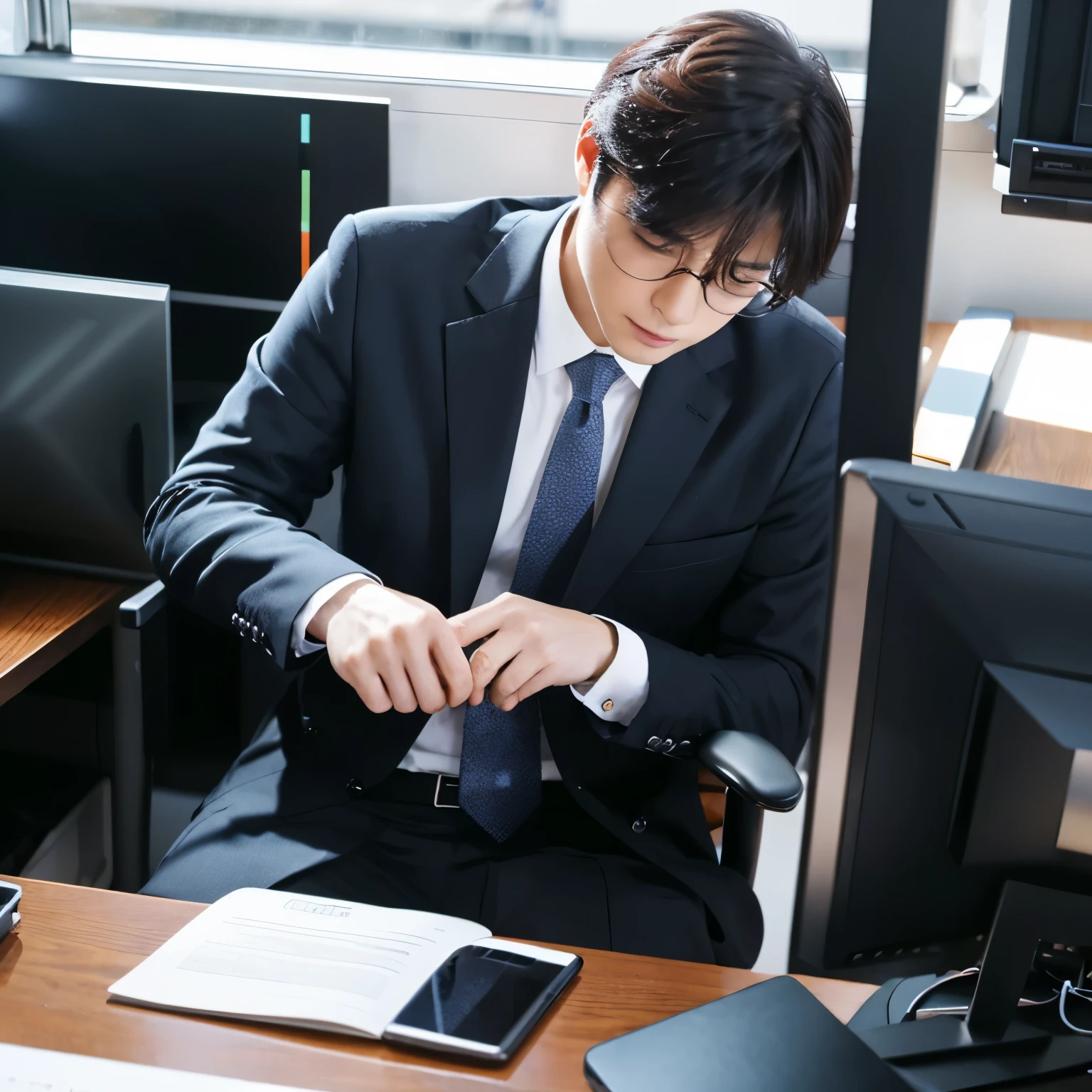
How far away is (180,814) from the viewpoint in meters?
1.90

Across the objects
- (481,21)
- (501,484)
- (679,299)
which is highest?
(481,21)

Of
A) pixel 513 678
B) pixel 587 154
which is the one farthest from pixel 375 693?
pixel 587 154

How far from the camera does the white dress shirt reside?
1213 millimetres

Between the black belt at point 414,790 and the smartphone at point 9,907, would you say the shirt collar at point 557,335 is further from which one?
the smartphone at point 9,907

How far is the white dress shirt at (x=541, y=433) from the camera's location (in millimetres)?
1213

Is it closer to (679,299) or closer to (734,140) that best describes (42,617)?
(679,299)

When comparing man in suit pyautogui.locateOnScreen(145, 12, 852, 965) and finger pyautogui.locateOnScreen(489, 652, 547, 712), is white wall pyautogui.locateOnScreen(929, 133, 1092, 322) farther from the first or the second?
finger pyautogui.locateOnScreen(489, 652, 547, 712)

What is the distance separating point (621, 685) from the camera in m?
1.10

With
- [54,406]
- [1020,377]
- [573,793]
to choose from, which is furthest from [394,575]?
[1020,377]

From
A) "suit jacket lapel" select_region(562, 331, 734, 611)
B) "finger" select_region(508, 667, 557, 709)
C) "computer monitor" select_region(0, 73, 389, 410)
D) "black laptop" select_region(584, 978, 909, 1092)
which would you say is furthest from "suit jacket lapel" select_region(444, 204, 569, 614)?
"computer monitor" select_region(0, 73, 389, 410)

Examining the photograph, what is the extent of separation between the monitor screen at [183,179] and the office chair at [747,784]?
116 centimetres

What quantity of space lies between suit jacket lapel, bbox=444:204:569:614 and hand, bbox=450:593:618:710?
0.57 ft

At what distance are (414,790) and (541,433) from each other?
408mm

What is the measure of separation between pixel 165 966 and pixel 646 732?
503 millimetres
